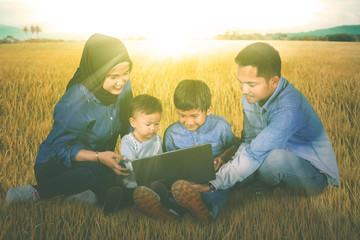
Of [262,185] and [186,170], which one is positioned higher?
[186,170]

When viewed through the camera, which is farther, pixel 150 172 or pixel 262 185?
pixel 262 185

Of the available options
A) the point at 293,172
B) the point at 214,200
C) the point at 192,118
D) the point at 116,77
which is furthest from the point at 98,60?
the point at 293,172

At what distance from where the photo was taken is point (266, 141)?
186 cm

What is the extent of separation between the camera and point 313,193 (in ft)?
6.87

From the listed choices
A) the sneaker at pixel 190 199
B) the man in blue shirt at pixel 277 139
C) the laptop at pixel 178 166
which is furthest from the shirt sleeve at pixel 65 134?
the man in blue shirt at pixel 277 139

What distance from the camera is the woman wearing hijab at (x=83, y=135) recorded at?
202cm

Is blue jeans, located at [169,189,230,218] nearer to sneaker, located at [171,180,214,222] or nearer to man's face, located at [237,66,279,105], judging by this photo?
sneaker, located at [171,180,214,222]

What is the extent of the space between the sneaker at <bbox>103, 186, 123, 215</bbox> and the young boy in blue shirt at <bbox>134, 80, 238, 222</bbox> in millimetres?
243

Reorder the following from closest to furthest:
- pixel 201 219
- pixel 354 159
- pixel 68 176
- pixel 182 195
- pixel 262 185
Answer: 1. pixel 182 195
2. pixel 201 219
3. pixel 68 176
4. pixel 262 185
5. pixel 354 159

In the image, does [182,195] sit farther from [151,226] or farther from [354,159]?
[354,159]

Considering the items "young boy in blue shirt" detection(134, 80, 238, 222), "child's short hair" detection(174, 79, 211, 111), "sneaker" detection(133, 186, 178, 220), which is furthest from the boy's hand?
"sneaker" detection(133, 186, 178, 220)

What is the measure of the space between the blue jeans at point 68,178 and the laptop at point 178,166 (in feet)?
1.35

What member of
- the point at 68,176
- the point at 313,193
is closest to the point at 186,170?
the point at 68,176

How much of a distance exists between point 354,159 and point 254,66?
146cm
